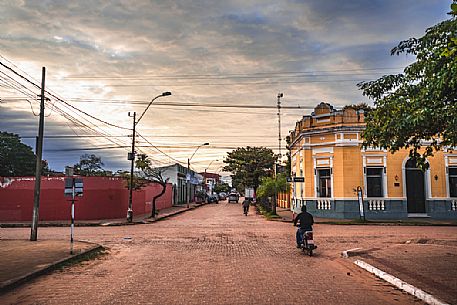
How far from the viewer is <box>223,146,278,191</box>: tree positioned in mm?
57156

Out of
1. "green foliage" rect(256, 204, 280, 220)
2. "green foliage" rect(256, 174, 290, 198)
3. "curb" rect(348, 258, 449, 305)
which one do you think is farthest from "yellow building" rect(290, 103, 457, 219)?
"curb" rect(348, 258, 449, 305)

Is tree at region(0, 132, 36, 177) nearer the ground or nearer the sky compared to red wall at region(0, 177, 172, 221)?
nearer the sky

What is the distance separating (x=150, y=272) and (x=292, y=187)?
93.4ft

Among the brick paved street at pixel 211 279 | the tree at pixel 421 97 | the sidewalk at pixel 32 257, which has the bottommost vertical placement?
the brick paved street at pixel 211 279

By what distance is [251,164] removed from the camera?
57.2m

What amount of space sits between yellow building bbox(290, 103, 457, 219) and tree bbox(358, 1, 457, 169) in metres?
16.1

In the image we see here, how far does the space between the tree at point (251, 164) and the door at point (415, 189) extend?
28.6 meters

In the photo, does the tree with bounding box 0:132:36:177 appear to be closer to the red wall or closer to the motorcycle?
the red wall

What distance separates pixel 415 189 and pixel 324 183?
19.7ft

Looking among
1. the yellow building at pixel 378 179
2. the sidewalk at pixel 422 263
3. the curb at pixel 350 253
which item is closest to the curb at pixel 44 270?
the curb at pixel 350 253

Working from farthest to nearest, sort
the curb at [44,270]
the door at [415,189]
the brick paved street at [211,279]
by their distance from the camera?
the door at [415,189] → the curb at [44,270] → the brick paved street at [211,279]

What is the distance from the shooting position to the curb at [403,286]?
7428 mm


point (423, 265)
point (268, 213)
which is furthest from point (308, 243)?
point (268, 213)

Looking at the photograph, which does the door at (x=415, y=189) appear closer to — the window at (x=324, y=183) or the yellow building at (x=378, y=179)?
the yellow building at (x=378, y=179)
